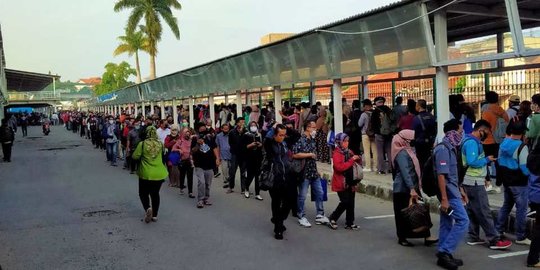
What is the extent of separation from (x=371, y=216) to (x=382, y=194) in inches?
69.3

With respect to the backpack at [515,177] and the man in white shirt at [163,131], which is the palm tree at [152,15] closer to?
the man in white shirt at [163,131]

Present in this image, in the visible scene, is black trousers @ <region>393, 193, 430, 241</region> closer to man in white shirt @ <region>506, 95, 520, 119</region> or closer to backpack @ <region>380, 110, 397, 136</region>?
man in white shirt @ <region>506, 95, 520, 119</region>

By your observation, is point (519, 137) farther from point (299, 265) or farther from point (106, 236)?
point (106, 236)

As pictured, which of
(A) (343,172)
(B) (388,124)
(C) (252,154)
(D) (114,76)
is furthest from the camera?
(D) (114,76)

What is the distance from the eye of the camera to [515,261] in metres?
5.88

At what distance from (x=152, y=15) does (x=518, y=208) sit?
144ft

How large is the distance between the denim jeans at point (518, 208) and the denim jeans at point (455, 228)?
1.16 metres

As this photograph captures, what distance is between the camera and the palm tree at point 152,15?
153 ft

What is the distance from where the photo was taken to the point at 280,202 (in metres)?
7.46

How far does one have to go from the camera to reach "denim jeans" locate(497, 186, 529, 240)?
21.2 ft

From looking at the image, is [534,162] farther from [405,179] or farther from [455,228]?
[405,179]

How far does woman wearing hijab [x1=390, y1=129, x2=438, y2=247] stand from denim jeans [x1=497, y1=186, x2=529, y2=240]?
94 centimetres

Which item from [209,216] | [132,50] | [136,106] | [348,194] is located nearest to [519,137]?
[348,194]

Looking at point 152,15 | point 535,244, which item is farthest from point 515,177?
point 152,15
